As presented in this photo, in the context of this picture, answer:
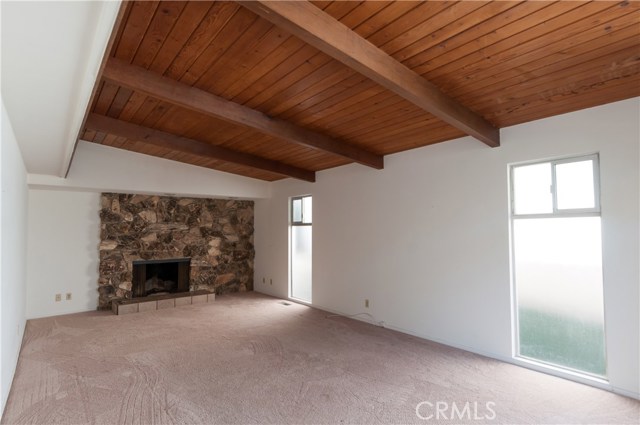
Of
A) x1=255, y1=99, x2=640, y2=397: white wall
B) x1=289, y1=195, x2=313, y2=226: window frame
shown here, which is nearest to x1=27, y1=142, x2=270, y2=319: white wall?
x1=289, y1=195, x2=313, y2=226: window frame

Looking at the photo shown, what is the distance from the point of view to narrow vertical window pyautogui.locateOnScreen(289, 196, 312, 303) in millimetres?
6668

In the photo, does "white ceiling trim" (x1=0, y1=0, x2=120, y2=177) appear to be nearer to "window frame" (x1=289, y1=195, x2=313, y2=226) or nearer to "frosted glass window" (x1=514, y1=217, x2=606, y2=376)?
"frosted glass window" (x1=514, y1=217, x2=606, y2=376)

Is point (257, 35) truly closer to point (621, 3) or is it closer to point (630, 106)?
point (621, 3)

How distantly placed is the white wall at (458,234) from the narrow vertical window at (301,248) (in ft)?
1.10

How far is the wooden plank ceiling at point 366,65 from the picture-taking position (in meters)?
2.17

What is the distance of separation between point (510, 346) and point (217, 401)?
9.76 ft

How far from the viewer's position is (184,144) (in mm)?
5059

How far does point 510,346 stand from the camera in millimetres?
3660

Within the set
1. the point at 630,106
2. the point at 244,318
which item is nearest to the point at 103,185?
the point at 244,318

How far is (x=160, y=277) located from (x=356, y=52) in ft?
21.0

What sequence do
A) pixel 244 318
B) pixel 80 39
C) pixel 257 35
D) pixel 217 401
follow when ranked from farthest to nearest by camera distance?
pixel 244 318 < pixel 217 401 < pixel 257 35 < pixel 80 39

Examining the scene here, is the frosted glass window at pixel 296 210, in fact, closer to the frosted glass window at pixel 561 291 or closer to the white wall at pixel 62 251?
the white wall at pixel 62 251

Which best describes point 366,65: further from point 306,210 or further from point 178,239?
point 178,239

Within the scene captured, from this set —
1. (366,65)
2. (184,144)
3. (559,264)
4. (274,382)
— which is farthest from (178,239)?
(559,264)
